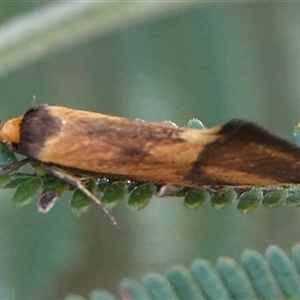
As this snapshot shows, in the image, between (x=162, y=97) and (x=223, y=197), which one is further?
(x=162, y=97)

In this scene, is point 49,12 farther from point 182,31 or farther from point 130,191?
point 182,31

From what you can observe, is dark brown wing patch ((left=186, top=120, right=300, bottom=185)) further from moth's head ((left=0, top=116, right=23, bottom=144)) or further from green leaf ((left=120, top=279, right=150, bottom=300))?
moth's head ((left=0, top=116, right=23, bottom=144))

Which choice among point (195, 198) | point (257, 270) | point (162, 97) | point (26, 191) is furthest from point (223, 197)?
point (162, 97)

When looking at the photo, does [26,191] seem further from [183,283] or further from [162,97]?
[162,97]

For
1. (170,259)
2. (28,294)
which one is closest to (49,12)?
(28,294)

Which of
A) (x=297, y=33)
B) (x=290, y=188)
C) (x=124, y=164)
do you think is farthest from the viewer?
(x=297, y=33)
